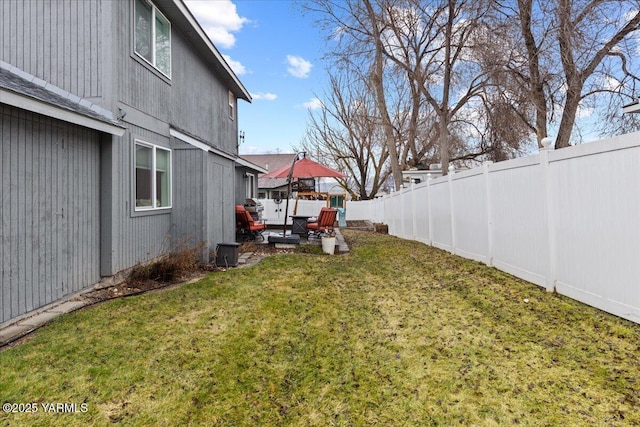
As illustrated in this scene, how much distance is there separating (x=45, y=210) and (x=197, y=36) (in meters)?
6.07

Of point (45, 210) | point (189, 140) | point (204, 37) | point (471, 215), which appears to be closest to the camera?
point (45, 210)

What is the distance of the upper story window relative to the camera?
6293 millimetres

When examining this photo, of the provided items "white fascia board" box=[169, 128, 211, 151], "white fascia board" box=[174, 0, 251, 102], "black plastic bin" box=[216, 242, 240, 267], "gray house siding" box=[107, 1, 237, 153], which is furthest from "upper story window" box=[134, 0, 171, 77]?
"black plastic bin" box=[216, 242, 240, 267]

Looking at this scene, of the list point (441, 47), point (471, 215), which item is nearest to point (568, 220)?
point (471, 215)

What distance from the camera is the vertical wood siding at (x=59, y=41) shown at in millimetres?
4984

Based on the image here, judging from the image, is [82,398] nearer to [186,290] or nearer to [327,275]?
[186,290]

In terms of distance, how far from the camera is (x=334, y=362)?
3098mm

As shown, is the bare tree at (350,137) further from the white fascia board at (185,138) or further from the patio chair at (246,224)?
the white fascia board at (185,138)

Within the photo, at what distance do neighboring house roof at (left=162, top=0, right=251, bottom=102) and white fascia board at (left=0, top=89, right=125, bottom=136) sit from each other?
3.33m

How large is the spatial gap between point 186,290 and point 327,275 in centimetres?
244

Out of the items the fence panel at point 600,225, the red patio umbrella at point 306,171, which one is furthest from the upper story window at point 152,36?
the fence panel at point 600,225

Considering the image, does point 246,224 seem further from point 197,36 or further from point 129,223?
point 197,36

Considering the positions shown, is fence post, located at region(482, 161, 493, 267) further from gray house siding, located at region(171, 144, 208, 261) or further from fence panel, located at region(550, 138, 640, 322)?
gray house siding, located at region(171, 144, 208, 261)

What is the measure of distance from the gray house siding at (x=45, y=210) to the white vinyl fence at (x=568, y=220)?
6.19 m
